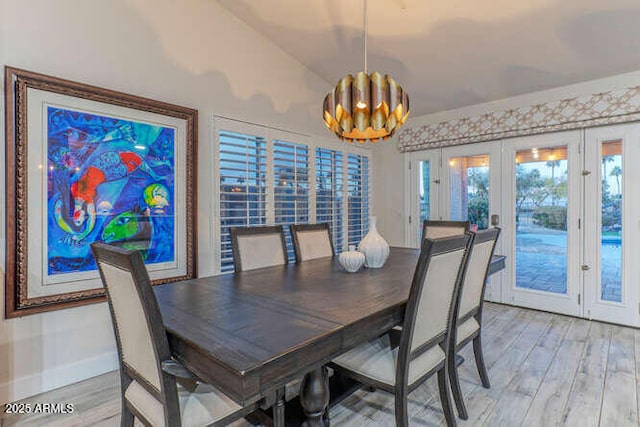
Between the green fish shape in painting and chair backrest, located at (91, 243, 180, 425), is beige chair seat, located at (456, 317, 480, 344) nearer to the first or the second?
chair backrest, located at (91, 243, 180, 425)

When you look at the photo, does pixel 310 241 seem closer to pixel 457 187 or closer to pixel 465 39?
pixel 465 39

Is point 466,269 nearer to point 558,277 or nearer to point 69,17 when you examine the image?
point 558,277

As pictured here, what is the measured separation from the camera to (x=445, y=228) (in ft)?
10.2

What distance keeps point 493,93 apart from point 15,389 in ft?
16.2

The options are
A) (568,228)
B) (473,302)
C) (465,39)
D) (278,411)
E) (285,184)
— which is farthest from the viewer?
(285,184)

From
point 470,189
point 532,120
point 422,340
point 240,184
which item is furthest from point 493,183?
point 422,340

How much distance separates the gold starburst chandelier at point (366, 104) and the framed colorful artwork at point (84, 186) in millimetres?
1420

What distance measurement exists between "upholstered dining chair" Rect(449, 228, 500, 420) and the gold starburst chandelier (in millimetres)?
927

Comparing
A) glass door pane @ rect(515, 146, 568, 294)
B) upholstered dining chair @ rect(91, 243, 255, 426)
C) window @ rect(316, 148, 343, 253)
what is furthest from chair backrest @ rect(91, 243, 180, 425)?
glass door pane @ rect(515, 146, 568, 294)

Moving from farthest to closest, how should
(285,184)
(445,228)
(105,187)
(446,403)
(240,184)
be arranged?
(285,184)
(240,184)
(445,228)
(105,187)
(446,403)

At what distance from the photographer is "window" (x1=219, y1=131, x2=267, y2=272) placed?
315cm

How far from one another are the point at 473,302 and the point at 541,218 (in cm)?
234

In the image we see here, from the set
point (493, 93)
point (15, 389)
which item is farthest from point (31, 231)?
point (493, 93)

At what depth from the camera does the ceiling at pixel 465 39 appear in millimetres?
2539
